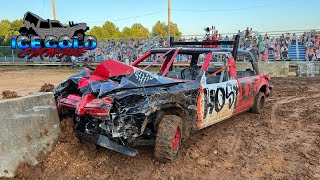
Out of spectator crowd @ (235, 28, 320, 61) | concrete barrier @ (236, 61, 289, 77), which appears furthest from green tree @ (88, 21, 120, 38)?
concrete barrier @ (236, 61, 289, 77)

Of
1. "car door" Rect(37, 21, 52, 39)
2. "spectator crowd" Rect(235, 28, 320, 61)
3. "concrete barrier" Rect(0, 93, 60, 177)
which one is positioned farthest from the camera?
"spectator crowd" Rect(235, 28, 320, 61)

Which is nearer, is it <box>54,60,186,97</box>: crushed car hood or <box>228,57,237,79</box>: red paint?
<box>54,60,186,97</box>: crushed car hood

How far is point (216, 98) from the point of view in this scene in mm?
5438

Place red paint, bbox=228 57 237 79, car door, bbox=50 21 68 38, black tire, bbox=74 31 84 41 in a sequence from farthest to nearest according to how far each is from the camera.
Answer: black tire, bbox=74 31 84 41, car door, bbox=50 21 68 38, red paint, bbox=228 57 237 79

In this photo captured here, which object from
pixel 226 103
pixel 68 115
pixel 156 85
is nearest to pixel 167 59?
pixel 226 103

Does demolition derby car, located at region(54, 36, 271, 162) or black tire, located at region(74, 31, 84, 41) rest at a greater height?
black tire, located at region(74, 31, 84, 41)

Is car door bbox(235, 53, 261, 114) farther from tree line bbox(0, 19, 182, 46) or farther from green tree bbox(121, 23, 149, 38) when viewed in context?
green tree bbox(121, 23, 149, 38)

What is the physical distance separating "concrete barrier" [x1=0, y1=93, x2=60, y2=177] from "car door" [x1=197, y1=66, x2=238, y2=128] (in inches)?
85.5

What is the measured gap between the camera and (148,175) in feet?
13.9

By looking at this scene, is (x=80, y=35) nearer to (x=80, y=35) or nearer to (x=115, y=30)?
(x=80, y=35)

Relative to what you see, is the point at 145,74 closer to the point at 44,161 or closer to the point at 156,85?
the point at 156,85

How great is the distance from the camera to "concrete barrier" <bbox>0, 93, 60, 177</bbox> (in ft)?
13.0

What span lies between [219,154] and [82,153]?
204 cm

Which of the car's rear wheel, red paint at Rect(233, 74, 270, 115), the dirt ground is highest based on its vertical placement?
the car's rear wheel
